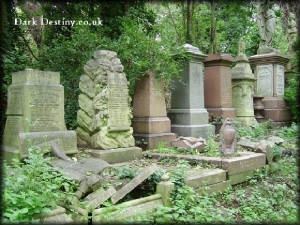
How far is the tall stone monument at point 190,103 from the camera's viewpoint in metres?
8.59

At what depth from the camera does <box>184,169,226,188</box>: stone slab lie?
15.5 ft

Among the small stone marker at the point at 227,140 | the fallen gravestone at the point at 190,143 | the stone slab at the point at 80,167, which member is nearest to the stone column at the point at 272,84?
the fallen gravestone at the point at 190,143

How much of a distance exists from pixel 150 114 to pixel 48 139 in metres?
2.99

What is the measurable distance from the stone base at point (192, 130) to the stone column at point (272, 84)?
420 cm

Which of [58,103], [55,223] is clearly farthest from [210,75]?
[55,223]

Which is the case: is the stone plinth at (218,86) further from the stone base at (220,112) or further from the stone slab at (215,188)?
the stone slab at (215,188)

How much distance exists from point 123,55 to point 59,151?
10.9 feet

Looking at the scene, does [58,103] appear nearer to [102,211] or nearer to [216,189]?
[102,211]

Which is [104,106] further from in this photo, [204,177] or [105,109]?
[204,177]

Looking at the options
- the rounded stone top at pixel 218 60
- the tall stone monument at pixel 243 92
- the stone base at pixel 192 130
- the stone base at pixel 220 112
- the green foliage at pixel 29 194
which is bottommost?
the green foliage at pixel 29 194

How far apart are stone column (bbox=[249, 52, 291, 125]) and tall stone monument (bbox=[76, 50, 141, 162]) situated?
7.32m

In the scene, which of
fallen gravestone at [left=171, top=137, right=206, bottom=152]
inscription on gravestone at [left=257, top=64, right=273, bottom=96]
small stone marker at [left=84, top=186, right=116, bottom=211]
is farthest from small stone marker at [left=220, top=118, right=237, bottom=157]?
inscription on gravestone at [left=257, top=64, right=273, bottom=96]

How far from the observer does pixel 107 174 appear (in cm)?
477

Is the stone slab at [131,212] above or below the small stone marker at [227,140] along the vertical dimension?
below
